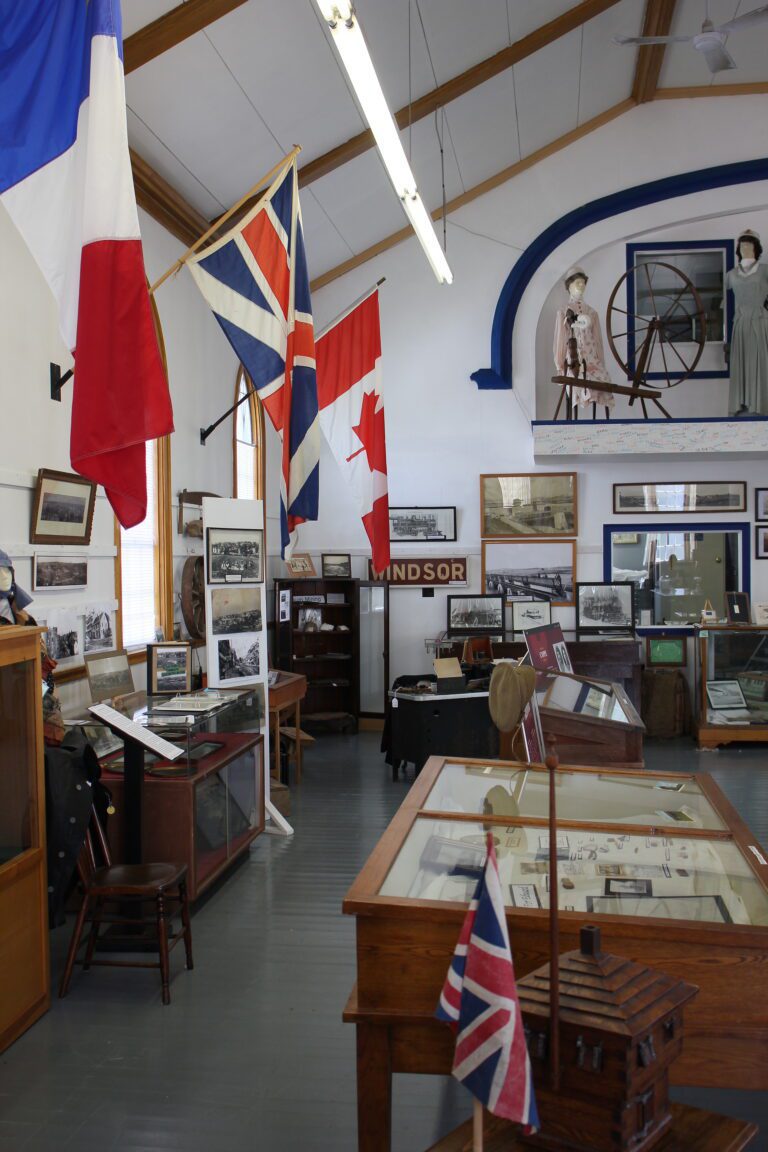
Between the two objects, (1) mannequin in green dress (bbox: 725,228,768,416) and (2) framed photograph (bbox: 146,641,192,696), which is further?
(1) mannequin in green dress (bbox: 725,228,768,416)

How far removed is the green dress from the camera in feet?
33.7

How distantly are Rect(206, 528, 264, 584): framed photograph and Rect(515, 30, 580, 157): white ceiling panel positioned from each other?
17.7 feet

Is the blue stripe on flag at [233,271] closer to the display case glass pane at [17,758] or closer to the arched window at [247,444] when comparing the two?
the display case glass pane at [17,758]

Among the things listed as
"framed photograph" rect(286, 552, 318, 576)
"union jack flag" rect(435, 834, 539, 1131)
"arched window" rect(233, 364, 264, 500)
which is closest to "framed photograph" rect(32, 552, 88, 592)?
"arched window" rect(233, 364, 264, 500)

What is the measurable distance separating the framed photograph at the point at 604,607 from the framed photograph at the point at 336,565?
2.61 m

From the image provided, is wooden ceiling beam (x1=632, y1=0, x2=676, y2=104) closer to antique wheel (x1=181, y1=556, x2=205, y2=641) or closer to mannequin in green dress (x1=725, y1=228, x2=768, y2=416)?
mannequin in green dress (x1=725, y1=228, x2=768, y2=416)

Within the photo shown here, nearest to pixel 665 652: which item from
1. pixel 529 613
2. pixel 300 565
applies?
pixel 529 613

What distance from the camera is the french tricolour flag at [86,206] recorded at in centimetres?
304

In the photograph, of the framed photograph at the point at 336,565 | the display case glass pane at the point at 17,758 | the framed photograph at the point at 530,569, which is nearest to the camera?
the display case glass pane at the point at 17,758

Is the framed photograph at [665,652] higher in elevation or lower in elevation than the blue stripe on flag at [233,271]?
lower

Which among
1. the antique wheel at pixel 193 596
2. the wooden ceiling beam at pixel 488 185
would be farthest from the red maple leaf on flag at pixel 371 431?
the wooden ceiling beam at pixel 488 185

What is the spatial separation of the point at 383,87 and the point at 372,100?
3.55 metres

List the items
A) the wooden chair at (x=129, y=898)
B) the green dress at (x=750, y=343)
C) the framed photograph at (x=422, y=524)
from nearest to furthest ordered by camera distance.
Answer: the wooden chair at (x=129, y=898)
the green dress at (x=750, y=343)
the framed photograph at (x=422, y=524)

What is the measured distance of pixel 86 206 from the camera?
3082mm
